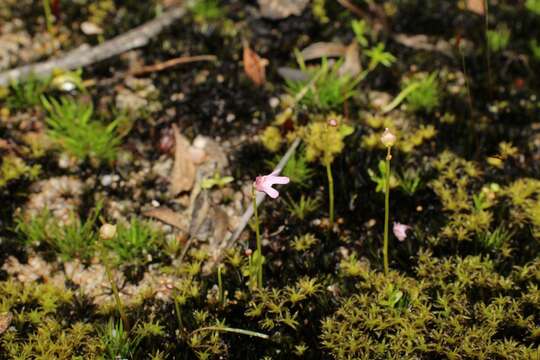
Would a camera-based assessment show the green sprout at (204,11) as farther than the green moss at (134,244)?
Yes

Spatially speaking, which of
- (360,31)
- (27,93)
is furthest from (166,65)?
(360,31)

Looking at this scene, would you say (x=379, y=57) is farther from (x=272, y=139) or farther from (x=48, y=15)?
(x=48, y=15)

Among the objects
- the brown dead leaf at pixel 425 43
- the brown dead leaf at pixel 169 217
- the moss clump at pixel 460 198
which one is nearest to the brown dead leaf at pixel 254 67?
the brown dead leaf at pixel 425 43

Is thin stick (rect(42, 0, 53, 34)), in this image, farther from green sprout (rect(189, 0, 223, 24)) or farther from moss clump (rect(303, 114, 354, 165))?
moss clump (rect(303, 114, 354, 165))

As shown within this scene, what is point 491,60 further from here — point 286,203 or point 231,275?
point 231,275

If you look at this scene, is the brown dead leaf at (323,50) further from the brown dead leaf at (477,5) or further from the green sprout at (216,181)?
the green sprout at (216,181)

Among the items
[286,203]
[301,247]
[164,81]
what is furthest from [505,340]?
[164,81]
